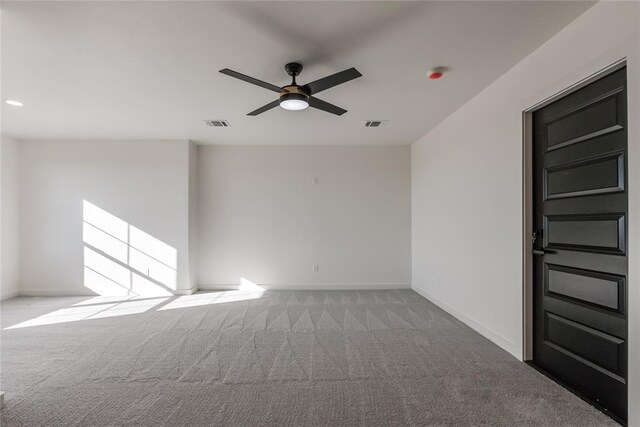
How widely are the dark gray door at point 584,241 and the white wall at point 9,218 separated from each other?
7.57 m

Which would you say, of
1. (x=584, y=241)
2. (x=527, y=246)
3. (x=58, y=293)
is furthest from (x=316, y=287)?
(x=58, y=293)

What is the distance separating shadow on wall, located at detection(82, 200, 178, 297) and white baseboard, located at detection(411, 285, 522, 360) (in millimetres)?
4451

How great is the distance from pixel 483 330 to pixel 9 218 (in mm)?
7432

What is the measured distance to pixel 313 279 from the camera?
18.2 ft

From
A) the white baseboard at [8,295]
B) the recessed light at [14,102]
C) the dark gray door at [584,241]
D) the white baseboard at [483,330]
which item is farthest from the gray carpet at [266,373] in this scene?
the recessed light at [14,102]

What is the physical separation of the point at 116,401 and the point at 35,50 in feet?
9.48

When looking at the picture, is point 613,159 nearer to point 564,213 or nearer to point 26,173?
point 564,213

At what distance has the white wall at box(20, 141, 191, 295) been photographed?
5113 millimetres

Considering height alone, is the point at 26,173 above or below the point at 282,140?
below

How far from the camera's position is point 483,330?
322 cm

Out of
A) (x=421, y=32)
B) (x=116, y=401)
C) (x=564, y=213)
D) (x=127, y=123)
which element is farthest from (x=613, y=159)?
(x=127, y=123)

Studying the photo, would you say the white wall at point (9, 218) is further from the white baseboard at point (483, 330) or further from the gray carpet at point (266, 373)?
the white baseboard at point (483, 330)

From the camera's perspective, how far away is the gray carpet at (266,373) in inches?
75.5

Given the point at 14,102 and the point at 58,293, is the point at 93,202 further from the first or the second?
the point at 14,102
